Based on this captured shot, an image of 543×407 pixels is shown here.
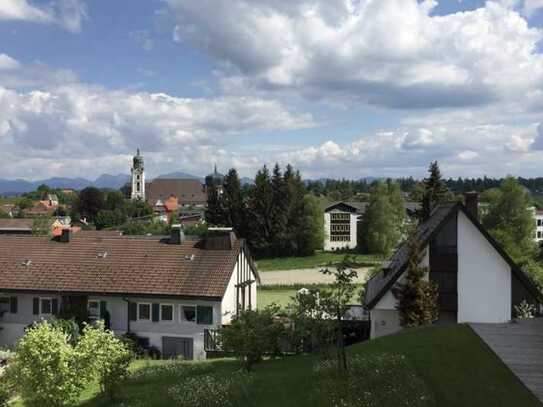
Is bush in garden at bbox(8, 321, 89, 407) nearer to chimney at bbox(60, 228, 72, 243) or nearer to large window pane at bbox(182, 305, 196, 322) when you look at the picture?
large window pane at bbox(182, 305, 196, 322)

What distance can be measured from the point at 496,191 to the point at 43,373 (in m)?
55.7

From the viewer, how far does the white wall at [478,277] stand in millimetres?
26156

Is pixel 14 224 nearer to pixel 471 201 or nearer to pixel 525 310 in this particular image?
pixel 471 201

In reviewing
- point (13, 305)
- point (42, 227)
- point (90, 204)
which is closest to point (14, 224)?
point (42, 227)

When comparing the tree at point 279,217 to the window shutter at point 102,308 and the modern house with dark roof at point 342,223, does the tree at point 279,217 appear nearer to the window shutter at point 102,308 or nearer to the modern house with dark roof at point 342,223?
the modern house with dark roof at point 342,223

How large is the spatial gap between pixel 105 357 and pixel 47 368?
1677 millimetres

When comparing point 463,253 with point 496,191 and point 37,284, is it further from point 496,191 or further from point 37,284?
point 496,191

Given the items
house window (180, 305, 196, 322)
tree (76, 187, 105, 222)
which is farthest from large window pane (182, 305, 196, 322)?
tree (76, 187, 105, 222)

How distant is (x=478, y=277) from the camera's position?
2627 centimetres

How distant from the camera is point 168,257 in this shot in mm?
34906

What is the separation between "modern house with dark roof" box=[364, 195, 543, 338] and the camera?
2606 cm

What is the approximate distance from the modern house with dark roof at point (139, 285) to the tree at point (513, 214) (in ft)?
112

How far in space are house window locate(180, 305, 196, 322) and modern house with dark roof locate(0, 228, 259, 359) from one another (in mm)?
58

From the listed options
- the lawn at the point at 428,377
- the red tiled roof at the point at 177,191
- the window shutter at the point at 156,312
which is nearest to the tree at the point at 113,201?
the red tiled roof at the point at 177,191
